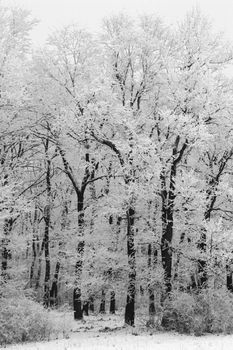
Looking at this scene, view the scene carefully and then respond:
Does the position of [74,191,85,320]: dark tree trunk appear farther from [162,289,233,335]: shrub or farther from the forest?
[162,289,233,335]: shrub

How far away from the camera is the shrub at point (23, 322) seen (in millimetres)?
16281

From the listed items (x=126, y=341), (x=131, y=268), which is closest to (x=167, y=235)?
(x=131, y=268)

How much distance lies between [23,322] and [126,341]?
3.85 metres

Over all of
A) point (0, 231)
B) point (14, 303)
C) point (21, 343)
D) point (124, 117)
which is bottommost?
point (21, 343)

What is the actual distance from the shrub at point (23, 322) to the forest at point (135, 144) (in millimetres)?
57

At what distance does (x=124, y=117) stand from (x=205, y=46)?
17.3 ft

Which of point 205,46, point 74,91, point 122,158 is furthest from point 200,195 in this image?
point 74,91

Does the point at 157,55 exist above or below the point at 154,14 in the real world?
below

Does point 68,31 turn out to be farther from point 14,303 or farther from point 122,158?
point 14,303

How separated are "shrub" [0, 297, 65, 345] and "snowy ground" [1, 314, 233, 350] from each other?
0.90 m

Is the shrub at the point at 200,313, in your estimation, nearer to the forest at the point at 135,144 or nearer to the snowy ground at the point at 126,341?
the forest at the point at 135,144

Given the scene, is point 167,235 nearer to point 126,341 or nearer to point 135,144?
point 135,144

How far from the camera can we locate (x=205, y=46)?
835 inches

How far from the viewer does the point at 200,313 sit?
1809 cm
